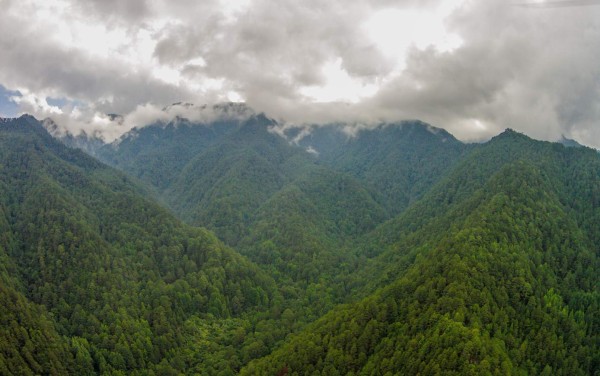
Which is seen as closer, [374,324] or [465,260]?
[374,324]

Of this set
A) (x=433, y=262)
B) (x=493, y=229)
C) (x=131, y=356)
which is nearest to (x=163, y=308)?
(x=131, y=356)

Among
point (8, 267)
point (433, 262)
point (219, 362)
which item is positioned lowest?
point (219, 362)

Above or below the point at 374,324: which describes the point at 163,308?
below

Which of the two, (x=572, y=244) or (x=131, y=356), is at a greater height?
(x=572, y=244)

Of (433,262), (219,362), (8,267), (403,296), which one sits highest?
(433,262)

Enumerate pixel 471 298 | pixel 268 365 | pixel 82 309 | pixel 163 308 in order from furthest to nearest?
pixel 163 308 → pixel 82 309 → pixel 268 365 → pixel 471 298

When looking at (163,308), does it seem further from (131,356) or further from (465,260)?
(465,260)

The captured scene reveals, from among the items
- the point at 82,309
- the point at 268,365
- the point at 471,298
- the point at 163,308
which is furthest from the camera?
the point at 163,308

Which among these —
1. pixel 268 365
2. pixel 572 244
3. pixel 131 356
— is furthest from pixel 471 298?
pixel 131 356

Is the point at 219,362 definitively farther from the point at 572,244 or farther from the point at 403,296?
the point at 572,244
